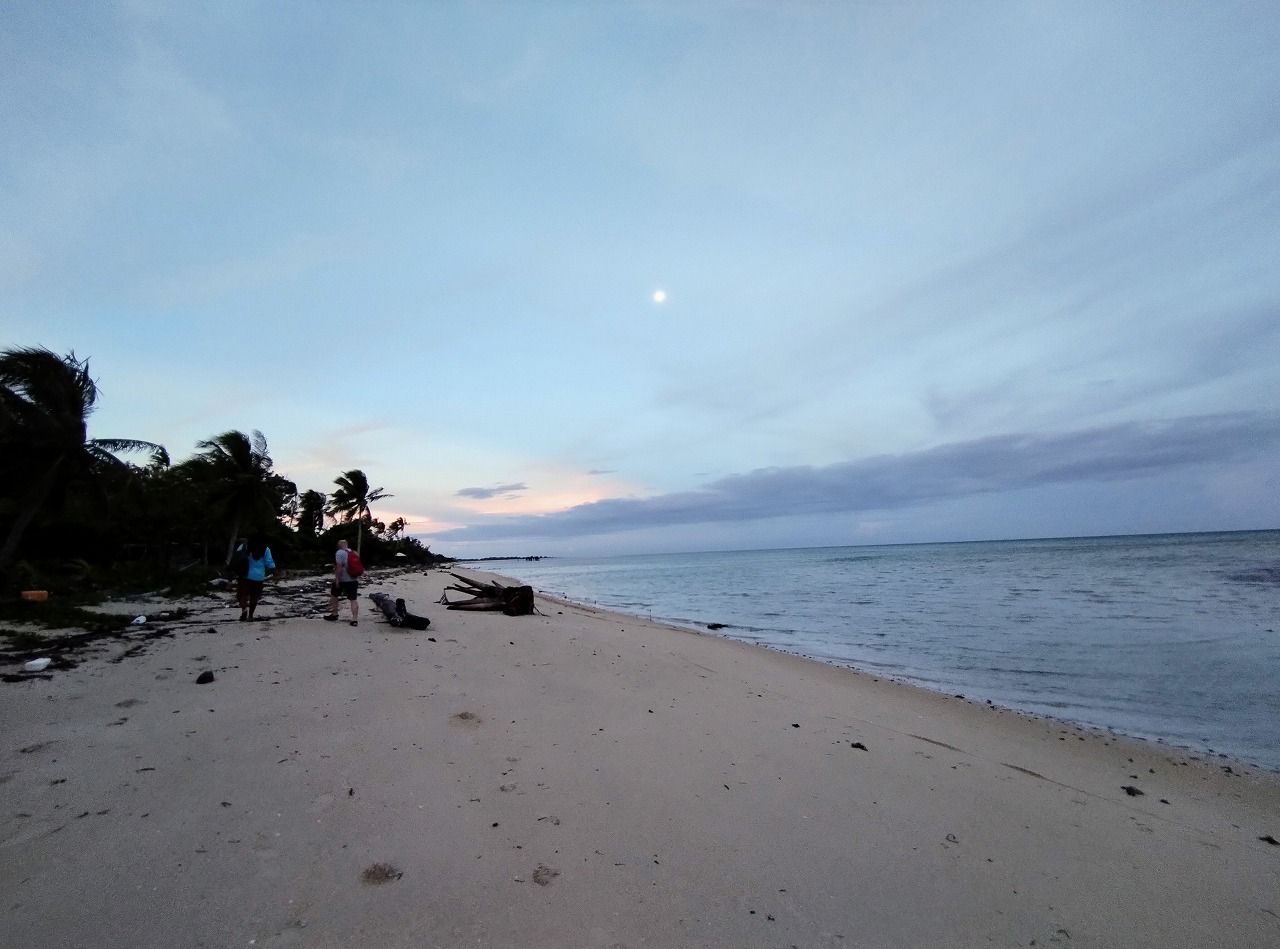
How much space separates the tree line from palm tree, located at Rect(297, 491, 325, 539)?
10.6 m

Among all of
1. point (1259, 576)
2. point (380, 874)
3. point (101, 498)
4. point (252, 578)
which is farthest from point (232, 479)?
point (1259, 576)

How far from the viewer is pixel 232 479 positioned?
33188mm

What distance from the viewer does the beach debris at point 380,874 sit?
3.18m

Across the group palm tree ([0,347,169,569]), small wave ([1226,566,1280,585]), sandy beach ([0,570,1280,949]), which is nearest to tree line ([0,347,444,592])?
palm tree ([0,347,169,569])

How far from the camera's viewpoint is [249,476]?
3316 centimetres

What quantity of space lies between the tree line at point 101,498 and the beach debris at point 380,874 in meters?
18.3

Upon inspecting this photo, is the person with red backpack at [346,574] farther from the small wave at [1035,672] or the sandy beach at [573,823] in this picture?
the small wave at [1035,672]

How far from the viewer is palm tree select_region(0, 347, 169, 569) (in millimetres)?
18859

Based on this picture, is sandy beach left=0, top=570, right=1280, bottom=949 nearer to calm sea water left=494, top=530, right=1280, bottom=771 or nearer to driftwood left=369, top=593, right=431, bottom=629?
calm sea water left=494, top=530, right=1280, bottom=771

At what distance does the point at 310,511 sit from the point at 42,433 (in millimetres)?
41612

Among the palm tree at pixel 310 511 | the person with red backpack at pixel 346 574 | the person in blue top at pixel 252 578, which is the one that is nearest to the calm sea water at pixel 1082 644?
the person with red backpack at pixel 346 574

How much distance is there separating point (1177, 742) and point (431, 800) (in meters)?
9.39

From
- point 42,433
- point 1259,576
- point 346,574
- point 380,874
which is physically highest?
point 42,433

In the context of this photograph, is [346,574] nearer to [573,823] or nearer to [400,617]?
[400,617]
